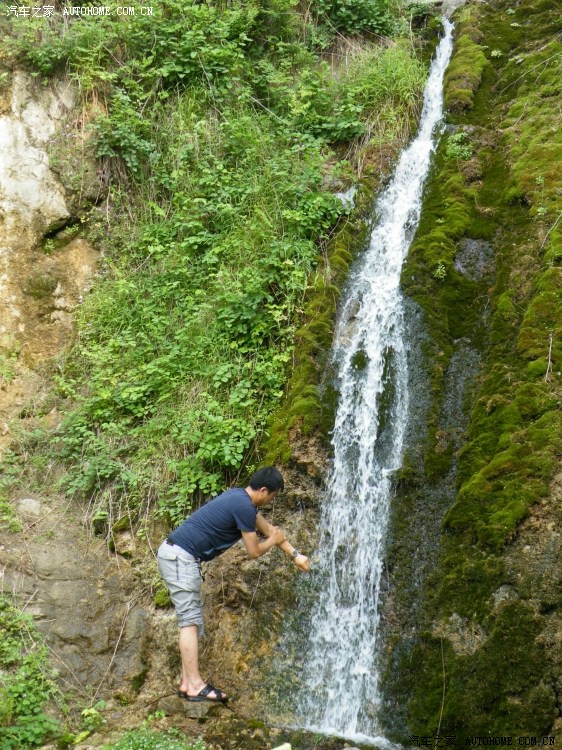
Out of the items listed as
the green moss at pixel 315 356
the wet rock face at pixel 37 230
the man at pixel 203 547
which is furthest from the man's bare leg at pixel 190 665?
the wet rock face at pixel 37 230

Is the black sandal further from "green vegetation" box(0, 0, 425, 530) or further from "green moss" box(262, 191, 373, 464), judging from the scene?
"green moss" box(262, 191, 373, 464)

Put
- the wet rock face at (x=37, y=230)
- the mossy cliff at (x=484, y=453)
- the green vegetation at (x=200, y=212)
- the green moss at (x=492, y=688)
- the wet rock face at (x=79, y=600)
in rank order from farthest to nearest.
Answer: the wet rock face at (x=37, y=230) < the green vegetation at (x=200, y=212) < the wet rock face at (x=79, y=600) < the mossy cliff at (x=484, y=453) < the green moss at (x=492, y=688)

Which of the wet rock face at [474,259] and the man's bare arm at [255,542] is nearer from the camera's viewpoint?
the man's bare arm at [255,542]

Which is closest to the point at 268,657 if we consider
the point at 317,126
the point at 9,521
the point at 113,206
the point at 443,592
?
the point at 443,592

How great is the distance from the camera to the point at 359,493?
18.5ft

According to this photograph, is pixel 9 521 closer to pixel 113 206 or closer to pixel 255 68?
pixel 113 206

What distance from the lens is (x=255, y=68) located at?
9680 mm

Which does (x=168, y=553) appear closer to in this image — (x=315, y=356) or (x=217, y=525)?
(x=217, y=525)

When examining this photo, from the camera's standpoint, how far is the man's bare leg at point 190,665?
4.65 m

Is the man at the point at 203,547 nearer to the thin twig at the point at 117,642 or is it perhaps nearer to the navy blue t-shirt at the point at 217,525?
the navy blue t-shirt at the point at 217,525

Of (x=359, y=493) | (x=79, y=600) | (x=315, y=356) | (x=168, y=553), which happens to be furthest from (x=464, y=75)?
(x=79, y=600)

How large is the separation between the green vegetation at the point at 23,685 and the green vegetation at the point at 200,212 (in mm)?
1192

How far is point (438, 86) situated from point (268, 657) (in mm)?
8158

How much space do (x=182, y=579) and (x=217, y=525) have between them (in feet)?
1.55
